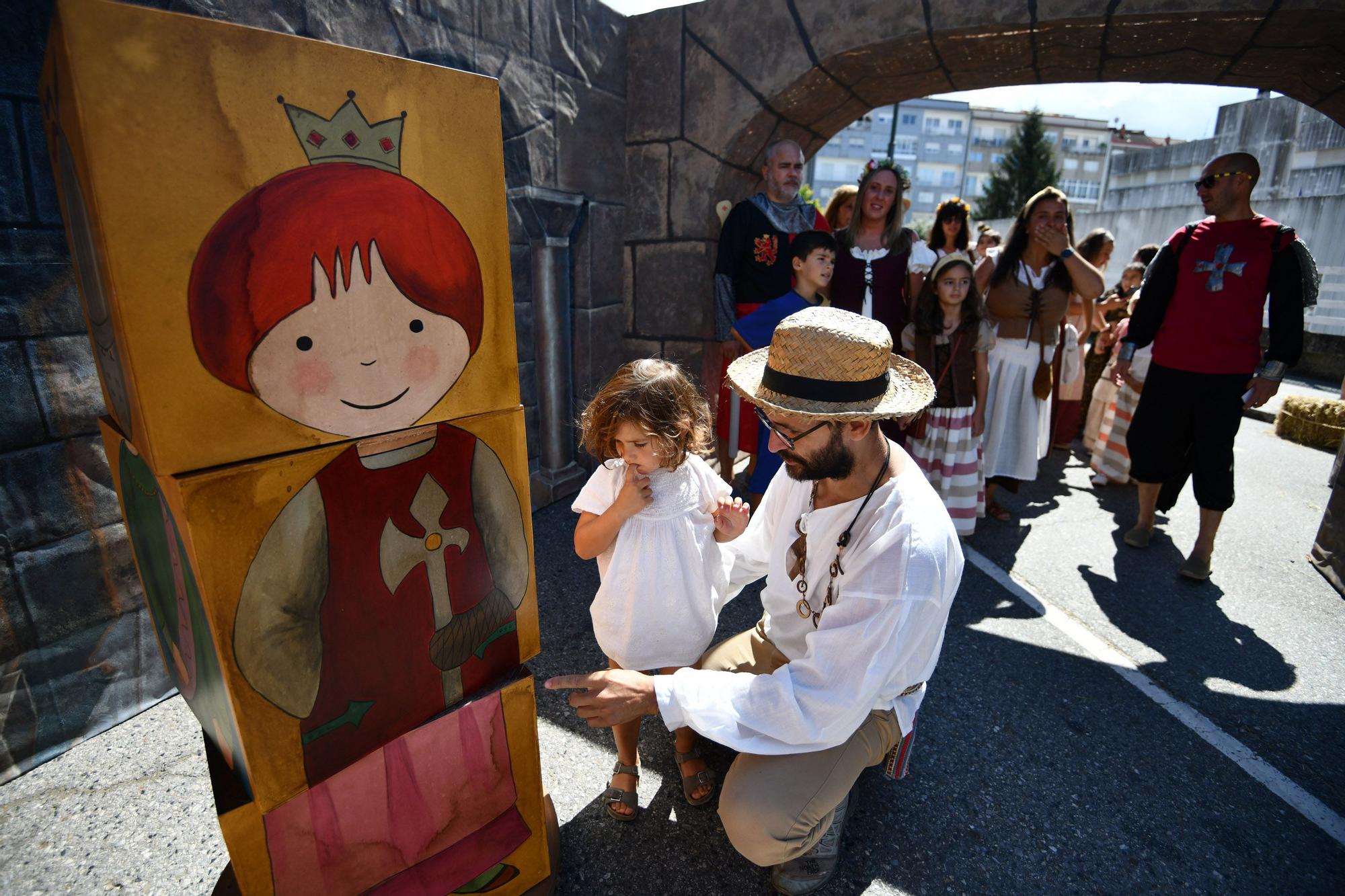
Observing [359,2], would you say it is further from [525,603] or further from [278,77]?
[525,603]

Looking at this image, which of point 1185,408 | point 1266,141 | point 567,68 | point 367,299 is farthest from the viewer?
point 1266,141

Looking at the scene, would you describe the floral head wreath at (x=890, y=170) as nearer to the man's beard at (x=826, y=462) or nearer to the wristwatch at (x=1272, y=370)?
the wristwatch at (x=1272, y=370)

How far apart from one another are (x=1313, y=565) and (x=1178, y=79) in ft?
8.45

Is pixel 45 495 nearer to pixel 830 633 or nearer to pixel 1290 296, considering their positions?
pixel 830 633

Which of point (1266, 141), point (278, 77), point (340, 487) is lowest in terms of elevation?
point (340, 487)

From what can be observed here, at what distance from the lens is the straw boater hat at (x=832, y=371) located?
4.71 feet

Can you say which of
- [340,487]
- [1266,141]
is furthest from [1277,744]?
[1266,141]

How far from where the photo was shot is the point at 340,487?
1106 mm

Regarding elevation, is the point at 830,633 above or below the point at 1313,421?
above

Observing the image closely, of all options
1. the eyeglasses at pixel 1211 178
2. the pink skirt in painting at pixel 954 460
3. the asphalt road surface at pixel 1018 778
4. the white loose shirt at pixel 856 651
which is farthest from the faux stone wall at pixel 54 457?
the eyeglasses at pixel 1211 178

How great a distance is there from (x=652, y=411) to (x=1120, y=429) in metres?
4.09

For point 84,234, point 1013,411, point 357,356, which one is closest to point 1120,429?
point 1013,411

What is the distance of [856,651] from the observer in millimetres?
1377

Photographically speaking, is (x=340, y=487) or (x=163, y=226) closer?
(x=163, y=226)
